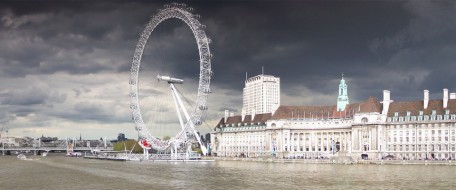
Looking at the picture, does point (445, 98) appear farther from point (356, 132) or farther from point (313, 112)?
point (313, 112)

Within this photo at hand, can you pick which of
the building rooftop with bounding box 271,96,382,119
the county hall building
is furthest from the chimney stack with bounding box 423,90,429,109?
the building rooftop with bounding box 271,96,382,119

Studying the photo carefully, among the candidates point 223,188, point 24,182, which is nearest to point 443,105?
point 223,188

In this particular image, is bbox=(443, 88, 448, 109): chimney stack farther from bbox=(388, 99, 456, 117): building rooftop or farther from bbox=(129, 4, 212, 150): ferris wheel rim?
bbox=(129, 4, 212, 150): ferris wheel rim

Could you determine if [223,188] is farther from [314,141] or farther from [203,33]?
[314,141]

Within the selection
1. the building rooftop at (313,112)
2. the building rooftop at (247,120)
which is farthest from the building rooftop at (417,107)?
the building rooftop at (247,120)

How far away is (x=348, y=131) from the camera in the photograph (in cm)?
14575

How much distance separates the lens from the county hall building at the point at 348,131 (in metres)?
123

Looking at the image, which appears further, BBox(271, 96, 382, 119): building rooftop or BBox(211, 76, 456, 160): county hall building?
BBox(271, 96, 382, 119): building rooftop

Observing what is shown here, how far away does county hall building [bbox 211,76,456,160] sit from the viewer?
403 ft

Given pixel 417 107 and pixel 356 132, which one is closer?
pixel 417 107

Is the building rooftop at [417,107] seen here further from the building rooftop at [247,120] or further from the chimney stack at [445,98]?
the building rooftop at [247,120]

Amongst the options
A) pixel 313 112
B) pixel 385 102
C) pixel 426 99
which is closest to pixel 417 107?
pixel 426 99

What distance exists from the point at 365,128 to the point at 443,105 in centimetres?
1995

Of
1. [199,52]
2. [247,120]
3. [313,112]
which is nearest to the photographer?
[199,52]
